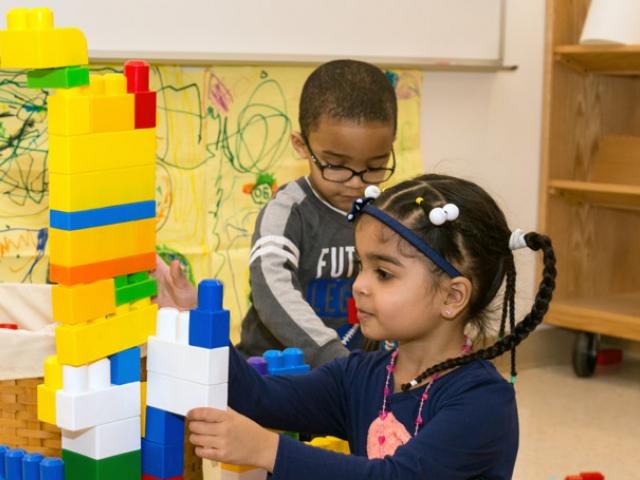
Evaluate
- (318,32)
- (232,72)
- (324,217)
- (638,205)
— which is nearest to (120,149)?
(324,217)

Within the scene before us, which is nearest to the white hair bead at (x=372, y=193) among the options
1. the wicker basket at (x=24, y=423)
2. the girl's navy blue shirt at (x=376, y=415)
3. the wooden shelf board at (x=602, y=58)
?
the girl's navy blue shirt at (x=376, y=415)

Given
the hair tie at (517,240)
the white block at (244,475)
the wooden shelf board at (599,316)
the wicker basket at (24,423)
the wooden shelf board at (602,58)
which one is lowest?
the wooden shelf board at (599,316)

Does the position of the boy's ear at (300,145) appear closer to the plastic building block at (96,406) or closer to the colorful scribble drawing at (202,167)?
A: the colorful scribble drawing at (202,167)

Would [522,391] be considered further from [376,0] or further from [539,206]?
[376,0]

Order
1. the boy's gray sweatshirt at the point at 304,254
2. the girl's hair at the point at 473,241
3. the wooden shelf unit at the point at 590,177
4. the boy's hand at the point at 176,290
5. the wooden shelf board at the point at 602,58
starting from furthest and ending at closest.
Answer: the wooden shelf unit at the point at 590,177, the wooden shelf board at the point at 602,58, the boy's gray sweatshirt at the point at 304,254, the boy's hand at the point at 176,290, the girl's hair at the point at 473,241

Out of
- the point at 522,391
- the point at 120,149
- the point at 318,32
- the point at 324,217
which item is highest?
the point at 318,32

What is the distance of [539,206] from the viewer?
329 centimetres

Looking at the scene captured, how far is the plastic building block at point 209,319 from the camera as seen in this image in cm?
110

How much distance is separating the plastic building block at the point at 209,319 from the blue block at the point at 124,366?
78 millimetres

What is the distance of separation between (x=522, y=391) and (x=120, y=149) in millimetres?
2254

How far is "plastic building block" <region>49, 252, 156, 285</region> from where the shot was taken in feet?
3.52

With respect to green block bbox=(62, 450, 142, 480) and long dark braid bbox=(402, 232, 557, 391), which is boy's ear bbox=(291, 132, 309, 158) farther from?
green block bbox=(62, 450, 142, 480)

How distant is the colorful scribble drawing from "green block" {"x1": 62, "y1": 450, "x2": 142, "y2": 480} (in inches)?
52.9

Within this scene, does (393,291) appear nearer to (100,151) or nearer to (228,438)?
(228,438)
